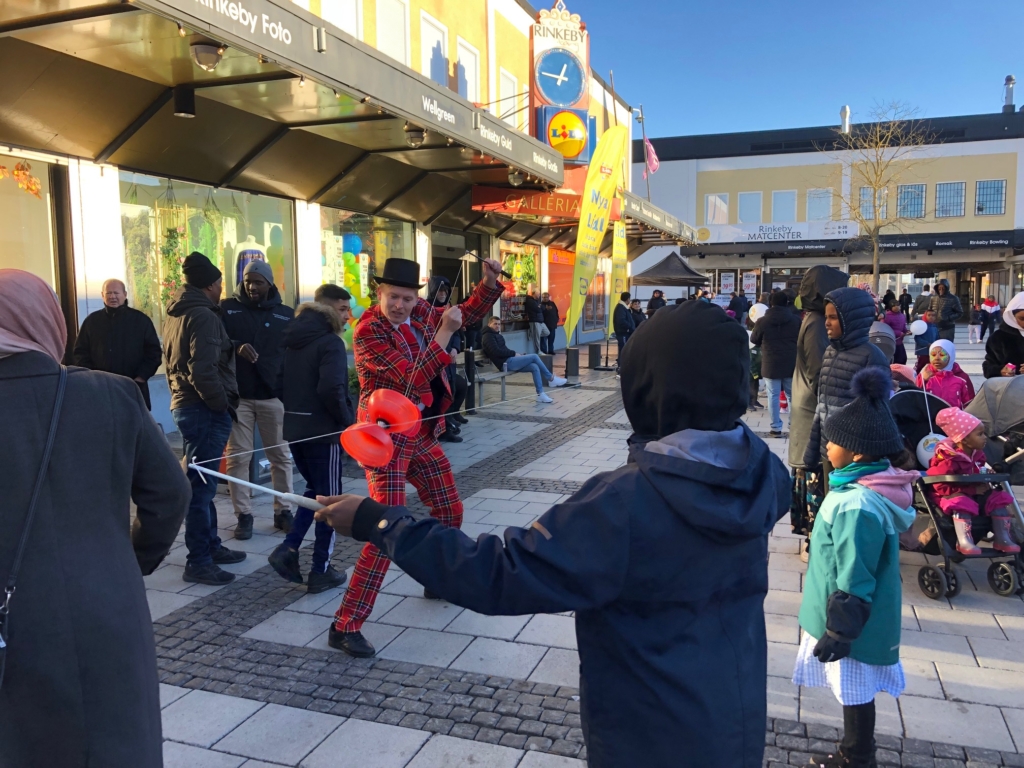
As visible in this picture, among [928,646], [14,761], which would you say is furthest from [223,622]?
[928,646]

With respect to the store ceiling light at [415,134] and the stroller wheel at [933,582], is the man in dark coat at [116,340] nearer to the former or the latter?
the store ceiling light at [415,134]

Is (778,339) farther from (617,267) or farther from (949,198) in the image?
(949,198)

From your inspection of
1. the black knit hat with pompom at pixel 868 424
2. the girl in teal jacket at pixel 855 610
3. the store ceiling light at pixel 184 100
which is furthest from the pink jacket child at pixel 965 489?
the store ceiling light at pixel 184 100

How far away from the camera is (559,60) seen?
15.8 metres

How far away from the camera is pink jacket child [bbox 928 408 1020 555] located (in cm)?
439

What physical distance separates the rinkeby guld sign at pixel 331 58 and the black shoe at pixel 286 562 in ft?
11.3

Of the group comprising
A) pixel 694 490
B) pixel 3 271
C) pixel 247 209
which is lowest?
pixel 694 490

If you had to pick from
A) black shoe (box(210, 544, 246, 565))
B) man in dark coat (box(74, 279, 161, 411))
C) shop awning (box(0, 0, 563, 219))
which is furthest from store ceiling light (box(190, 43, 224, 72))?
black shoe (box(210, 544, 246, 565))

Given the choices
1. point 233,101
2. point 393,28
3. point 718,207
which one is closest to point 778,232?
point 718,207

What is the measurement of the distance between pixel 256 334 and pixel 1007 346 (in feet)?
19.6

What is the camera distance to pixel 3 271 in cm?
184

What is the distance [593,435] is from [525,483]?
2.66 metres

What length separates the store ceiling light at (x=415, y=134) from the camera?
855 centimetres

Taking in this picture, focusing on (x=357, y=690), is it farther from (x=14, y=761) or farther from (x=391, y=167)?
(x=391, y=167)
